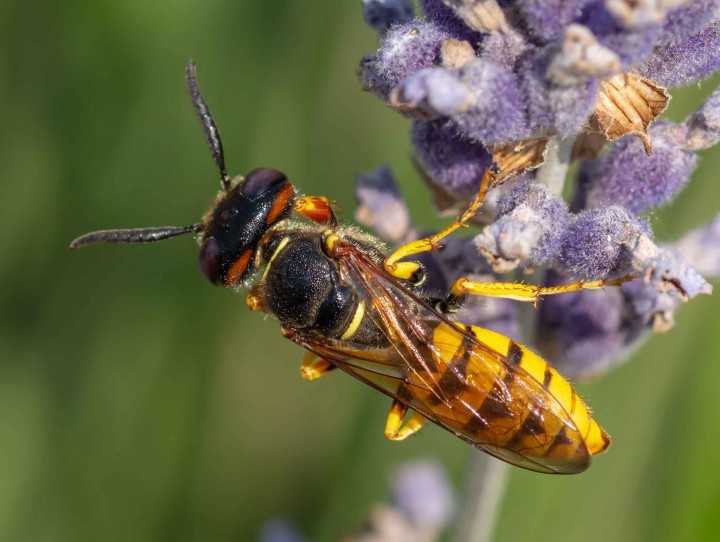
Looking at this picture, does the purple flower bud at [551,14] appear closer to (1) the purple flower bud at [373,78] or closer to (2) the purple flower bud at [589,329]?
(1) the purple flower bud at [373,78]

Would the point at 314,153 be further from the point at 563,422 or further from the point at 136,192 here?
the point at 563,422

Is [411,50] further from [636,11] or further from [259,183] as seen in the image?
[259,183]

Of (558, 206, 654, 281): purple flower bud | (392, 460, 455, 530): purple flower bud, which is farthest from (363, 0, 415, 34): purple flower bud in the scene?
(392, 460, 455, 530): purple flower bud

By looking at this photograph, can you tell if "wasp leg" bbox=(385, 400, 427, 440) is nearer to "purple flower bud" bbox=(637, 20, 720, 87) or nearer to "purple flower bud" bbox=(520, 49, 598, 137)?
"purple flower bud" bbox=(520, 49, 598, 137)

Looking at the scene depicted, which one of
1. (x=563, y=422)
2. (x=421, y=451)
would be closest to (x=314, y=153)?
(x=421, y=451)

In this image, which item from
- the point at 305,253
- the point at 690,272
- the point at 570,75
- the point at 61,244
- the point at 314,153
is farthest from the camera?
the point at 314,153

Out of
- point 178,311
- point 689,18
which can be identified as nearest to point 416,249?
point 689,18

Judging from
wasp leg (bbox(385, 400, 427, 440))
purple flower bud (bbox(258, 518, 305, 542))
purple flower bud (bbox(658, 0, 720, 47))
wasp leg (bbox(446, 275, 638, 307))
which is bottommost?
purple flower bud (bbox(258, 518, 305, 542))
